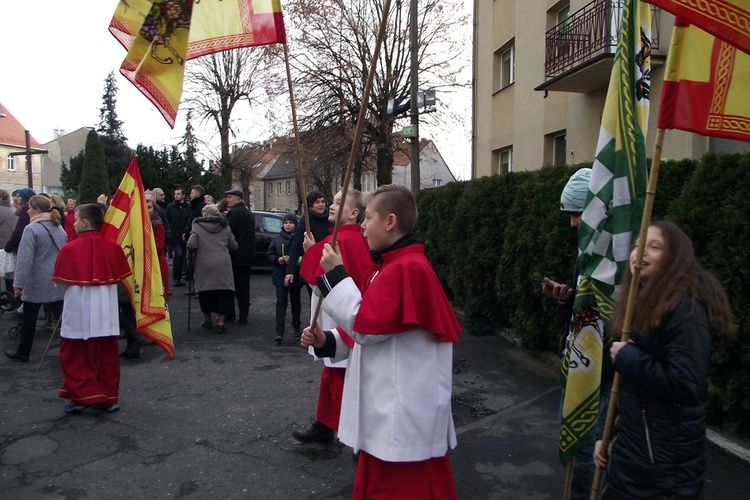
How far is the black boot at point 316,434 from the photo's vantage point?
4.77m

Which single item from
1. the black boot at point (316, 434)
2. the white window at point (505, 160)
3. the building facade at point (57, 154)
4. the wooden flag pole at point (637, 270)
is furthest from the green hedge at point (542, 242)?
the building facade at point (57, 154)

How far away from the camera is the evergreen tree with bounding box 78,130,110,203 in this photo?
34562 mm

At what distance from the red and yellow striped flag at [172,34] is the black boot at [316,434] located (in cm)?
253

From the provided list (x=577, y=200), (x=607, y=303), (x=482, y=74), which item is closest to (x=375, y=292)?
(x=607, y=303)

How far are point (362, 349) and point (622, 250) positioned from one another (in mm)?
1319

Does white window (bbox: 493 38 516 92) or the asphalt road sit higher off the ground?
white window (bbox: 493 38 516 92)

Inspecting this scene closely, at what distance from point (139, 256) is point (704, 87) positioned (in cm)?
530

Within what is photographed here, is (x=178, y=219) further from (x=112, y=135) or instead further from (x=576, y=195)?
(x=112, y=135)

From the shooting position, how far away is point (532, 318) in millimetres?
7125

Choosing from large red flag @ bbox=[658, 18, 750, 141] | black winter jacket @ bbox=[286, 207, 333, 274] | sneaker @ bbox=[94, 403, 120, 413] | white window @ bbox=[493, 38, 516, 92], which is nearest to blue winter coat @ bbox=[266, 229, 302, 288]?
black winter jacket @ bbox=[286, 207, 333, 274]

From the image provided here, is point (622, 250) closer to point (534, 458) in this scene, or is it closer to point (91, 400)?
point (534, 458)

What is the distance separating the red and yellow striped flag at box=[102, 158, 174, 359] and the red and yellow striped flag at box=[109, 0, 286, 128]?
268 cm

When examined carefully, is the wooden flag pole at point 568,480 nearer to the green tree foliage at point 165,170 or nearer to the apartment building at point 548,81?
the apartment building at point 548,81

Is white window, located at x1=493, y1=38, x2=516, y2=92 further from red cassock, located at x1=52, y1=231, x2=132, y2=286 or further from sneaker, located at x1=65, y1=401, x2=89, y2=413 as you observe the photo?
sneaker, located at x1=65, y1=401, x2=89, y2=413
